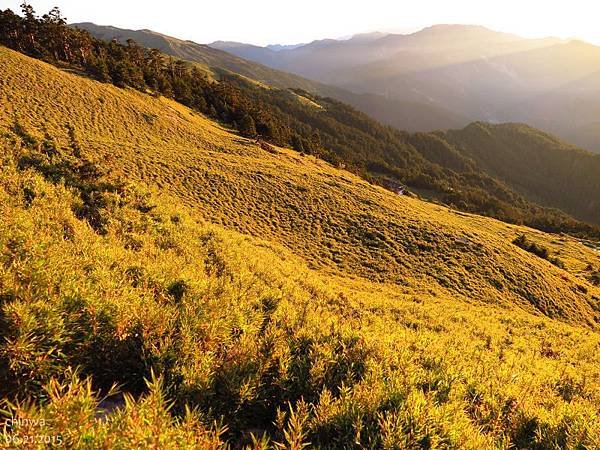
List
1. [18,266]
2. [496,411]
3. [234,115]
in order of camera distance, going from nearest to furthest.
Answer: [18,266] → [496,411] → [234,115]

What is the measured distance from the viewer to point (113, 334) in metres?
4.90

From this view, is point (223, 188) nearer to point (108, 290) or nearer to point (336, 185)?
point (336, 185)

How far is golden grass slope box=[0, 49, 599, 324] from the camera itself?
33.9 metres

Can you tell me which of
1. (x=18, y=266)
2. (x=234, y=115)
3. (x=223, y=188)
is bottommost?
(x=223, y=188)

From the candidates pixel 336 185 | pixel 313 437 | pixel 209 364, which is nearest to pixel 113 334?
pixel 209 364

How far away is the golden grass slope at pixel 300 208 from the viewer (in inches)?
1334

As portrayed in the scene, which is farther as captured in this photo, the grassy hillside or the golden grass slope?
the golden grass slope

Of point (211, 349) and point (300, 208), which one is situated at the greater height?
point (211, 349)

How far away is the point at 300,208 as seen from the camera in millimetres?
41000

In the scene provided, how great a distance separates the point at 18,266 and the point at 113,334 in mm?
1962

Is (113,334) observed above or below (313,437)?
above

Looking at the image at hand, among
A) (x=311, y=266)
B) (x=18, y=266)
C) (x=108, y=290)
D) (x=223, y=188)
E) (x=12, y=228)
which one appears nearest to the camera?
(x=18, y=266)

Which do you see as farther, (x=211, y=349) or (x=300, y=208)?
(x=300, y=208)

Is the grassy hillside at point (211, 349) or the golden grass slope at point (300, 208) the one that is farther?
the golden grass slope at point (300, 208)
